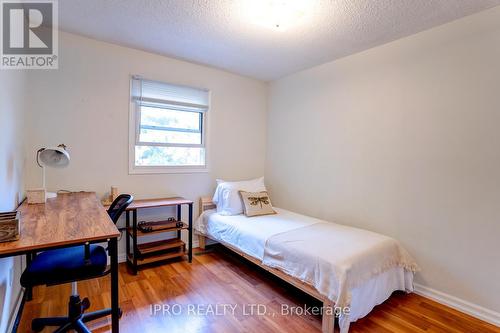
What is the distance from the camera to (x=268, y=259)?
235 cm

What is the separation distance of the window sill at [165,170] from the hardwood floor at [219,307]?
43.5 inches

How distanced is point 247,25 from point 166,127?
160 cm

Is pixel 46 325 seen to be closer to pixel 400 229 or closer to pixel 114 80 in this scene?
pixel 114 80

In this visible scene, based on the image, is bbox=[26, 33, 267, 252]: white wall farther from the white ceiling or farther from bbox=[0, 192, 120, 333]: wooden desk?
bbox=[0, 192, 120, 333]: wooden desk

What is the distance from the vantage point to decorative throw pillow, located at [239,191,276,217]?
3145mm

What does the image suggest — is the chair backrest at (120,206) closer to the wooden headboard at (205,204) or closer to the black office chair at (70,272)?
the black office chair at (70,272)

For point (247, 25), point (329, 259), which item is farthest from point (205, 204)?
point (247, 25)

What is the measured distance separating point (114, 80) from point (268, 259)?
252 cm

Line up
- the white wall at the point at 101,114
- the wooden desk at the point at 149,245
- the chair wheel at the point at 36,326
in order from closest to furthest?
the chair wheel at the point at 36,326, the white wall at the point at 101,114, the wooden desk at the point at 149,245

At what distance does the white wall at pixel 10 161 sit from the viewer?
1.57 metres

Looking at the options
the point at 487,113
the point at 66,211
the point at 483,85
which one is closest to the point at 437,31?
the point at 483,85

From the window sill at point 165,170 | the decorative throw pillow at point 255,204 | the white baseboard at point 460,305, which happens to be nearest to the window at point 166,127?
the window sill at point 165,170

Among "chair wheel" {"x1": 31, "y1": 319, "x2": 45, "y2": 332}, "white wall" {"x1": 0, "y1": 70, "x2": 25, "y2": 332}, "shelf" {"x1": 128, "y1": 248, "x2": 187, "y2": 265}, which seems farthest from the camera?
"shelf" {"x1": 128, "y1": 248, "x2": 187, "y2": 265}

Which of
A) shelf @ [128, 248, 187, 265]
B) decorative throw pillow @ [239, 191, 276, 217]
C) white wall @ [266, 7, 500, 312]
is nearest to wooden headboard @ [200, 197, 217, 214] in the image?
decorative throw pillow @ [239, 191, 276, 217]
